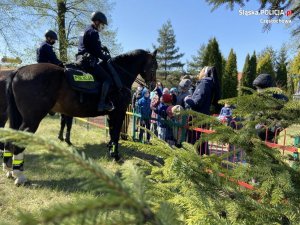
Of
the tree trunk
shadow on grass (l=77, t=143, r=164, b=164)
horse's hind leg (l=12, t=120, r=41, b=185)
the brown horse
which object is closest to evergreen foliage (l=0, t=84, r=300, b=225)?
the brown horse

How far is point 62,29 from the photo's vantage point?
20609mm

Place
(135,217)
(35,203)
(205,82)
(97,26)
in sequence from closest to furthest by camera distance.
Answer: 1. (135,217)
2. (35,203)
3. (205,82)
4. (97,26)

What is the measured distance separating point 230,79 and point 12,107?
22285mm

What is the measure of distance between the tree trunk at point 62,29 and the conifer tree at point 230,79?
12.6m

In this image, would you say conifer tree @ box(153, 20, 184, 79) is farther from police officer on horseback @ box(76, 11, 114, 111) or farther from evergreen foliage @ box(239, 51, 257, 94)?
police officer on horseback @ box(76, 11, 114, 111)

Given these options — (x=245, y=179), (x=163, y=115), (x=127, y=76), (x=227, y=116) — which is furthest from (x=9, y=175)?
(x=245, y=179)

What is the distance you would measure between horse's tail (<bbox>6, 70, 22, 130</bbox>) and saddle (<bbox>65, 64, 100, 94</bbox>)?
2.65 ft

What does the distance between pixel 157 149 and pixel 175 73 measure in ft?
166

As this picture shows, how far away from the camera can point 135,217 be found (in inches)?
19.0

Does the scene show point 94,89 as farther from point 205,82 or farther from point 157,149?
point 157,149

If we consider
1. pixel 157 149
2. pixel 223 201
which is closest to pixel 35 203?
pixel 157 149

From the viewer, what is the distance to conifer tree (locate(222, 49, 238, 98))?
80.7ft

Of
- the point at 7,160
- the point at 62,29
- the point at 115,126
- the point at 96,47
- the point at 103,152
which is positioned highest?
the point at 62,29

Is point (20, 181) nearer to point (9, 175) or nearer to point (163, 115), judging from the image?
point (9, 175)
